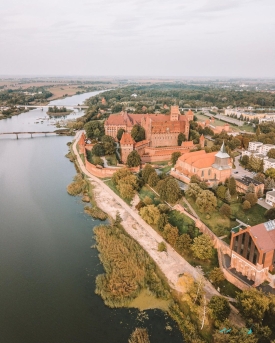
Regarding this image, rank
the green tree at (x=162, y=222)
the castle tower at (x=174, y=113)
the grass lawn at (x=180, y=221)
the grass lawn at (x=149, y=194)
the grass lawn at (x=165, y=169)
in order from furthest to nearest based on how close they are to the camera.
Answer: the castle tower at (x=174, y=113)
the grass lawn at (x=165, y=169)
the grass lawn at (x=149, y=194)
the grass lawn at (x=180, y=221)
the green tree at (x=162, y=222)

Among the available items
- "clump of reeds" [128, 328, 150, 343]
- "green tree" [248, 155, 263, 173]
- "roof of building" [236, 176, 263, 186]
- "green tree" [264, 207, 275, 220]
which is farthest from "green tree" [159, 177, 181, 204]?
"clump of reeds" [128, 328, 150, 343]

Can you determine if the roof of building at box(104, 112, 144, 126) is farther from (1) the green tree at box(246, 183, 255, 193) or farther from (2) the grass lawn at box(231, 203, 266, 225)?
(2) the grass lawn at box(231, 203, 266, 225)

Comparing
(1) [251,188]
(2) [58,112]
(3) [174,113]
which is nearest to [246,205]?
(1) [251,188]

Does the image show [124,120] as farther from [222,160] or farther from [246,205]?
[246,205]

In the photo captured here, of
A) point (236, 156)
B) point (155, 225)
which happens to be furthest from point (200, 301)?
point (236, 156)

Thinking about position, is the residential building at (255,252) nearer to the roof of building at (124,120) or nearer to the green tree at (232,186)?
the green tree at (232,186)

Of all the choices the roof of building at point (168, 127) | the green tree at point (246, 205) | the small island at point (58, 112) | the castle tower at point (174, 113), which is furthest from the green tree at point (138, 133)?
the small island at point (58, 112)

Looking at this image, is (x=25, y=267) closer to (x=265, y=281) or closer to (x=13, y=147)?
(x=265, y=281)
